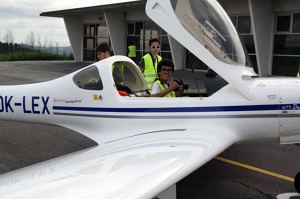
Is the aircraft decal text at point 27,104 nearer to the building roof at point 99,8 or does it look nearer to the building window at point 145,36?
the building roof at point 99,8

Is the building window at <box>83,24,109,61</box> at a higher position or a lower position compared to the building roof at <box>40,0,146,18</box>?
lower

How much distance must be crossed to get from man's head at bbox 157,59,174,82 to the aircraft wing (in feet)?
3.12

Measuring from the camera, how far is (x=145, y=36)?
79.8 ft

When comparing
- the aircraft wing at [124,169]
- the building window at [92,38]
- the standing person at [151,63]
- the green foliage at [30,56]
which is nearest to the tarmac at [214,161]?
the aircraft wing at [124,169]

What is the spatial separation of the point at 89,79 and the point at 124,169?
200 cm

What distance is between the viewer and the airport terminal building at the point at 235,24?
629 inches

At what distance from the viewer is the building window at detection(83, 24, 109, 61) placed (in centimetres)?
2869

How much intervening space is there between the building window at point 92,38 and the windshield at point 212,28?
2467 centimetres

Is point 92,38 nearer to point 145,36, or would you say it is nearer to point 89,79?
point 145,36

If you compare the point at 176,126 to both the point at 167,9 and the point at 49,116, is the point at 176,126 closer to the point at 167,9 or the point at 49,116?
the point at 167,9

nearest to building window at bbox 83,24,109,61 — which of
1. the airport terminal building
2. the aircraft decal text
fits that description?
the airport terminal building

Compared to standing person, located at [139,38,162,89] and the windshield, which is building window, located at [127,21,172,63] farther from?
the windshield

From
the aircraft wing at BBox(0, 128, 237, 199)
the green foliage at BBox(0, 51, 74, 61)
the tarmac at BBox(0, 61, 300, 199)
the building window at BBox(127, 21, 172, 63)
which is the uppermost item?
the building window at BBox(127, 21, 172, 63)

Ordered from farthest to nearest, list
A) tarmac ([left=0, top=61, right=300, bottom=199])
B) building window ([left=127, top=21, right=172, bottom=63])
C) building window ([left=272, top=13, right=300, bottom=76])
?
building window ([left=127, top=21, right=172, bottom=63]) → building window ([left=272, top=13, right=300, bottom=76]) → tarmac ([left=0, top=61, right=300, bottom=199])
